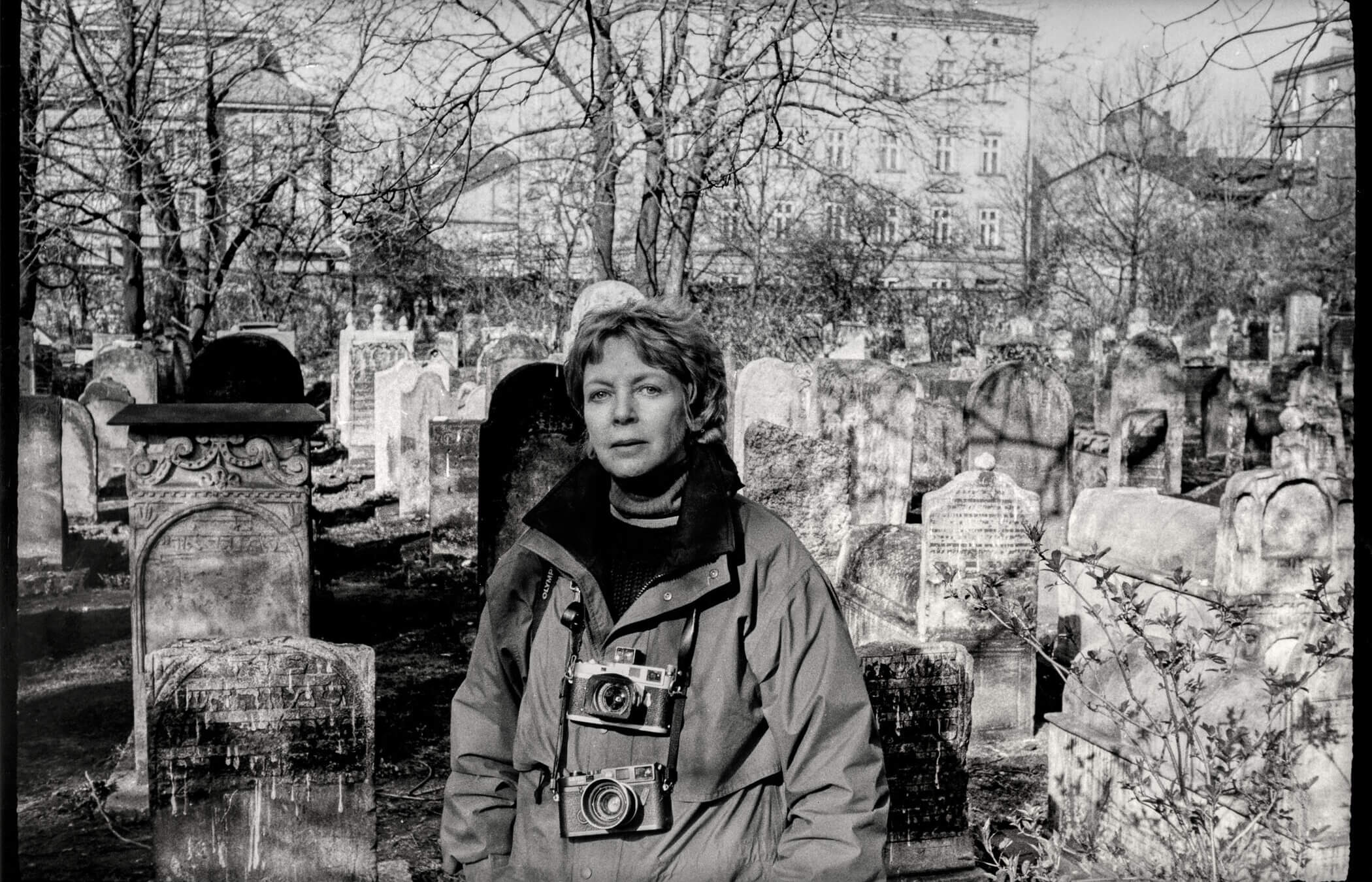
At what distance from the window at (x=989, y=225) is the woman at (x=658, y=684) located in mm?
34123

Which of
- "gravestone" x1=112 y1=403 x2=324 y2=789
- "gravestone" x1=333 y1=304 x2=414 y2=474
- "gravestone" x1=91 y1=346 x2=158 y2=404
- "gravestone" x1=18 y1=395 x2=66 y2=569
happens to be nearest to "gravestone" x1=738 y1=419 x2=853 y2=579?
"gravestone" x1=112 y1=403 x2=324 y2=789

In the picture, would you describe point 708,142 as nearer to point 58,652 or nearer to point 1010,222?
point 58,652

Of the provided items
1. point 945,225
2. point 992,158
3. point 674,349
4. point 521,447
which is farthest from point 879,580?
point 992,158

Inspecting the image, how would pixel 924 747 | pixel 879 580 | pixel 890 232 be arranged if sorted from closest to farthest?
1. pixel 924 747
2. pixel 879 580
3. pixel 890 232

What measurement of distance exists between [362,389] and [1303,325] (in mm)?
20827

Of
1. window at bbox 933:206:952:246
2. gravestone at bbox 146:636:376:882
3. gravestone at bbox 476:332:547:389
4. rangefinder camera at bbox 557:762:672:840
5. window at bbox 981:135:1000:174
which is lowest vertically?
gravestone at bbox 146:636:376:882

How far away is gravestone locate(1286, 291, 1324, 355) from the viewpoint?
89.7 ft

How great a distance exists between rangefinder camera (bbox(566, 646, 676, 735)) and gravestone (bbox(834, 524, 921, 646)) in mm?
5384

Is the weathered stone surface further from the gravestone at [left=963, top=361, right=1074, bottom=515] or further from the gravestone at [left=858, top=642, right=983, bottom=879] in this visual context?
the gravestone at [left=963, top=361, right=1074, bottom=515]

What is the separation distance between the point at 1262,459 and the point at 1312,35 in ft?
46.5

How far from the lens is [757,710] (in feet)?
7.46

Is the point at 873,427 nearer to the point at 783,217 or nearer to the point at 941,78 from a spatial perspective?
the point at 941,78

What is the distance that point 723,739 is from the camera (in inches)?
88.7

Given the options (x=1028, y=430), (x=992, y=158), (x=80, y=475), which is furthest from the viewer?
(x=992, y=158)
